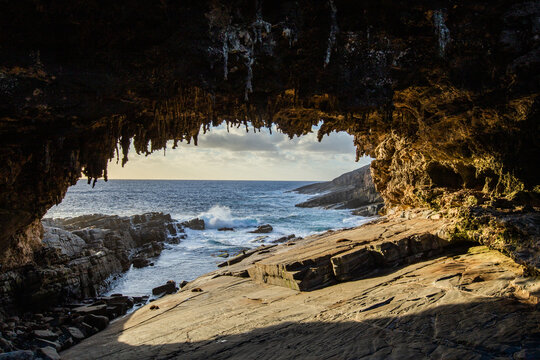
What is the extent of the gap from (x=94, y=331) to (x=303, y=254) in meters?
7.55

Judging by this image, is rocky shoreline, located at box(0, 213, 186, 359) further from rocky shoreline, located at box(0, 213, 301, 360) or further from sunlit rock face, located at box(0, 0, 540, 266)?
sunlit rock face, located at box(0, 0, 540, 266)

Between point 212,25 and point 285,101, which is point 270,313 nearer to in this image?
point 285,101

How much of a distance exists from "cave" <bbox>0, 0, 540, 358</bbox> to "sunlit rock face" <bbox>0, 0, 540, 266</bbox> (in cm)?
3

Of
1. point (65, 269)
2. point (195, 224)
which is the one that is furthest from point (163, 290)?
point (195, 224)

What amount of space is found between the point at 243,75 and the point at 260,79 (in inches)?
21.5

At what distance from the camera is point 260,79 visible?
7.53 meters

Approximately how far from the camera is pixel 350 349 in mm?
4797

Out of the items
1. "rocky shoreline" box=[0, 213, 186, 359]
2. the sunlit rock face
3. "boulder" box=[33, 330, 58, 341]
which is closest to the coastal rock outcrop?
"rocky shoreline" box=[0, 213, 186, 359]

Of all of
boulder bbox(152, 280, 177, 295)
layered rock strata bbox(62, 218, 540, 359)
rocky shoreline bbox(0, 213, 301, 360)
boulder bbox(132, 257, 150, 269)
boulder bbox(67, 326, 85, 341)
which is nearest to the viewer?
layered rock strata bbox(62, 218, 540, 359)

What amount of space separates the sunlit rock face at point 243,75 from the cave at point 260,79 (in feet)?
0.10

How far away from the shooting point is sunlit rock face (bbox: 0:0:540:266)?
5.85 metres

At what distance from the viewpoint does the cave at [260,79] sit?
19.2 feet

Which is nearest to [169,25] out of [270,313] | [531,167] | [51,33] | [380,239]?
[51,33]

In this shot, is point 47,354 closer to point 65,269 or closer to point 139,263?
point 65,269
